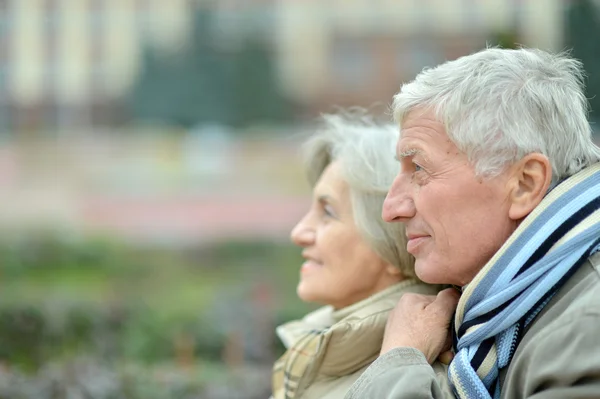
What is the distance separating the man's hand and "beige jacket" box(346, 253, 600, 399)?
0.10m

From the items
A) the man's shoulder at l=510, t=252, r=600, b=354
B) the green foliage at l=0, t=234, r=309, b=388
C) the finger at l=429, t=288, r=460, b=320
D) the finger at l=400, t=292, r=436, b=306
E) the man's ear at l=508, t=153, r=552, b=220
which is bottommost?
the green foliage at l=0, t=234, r=309, b=388

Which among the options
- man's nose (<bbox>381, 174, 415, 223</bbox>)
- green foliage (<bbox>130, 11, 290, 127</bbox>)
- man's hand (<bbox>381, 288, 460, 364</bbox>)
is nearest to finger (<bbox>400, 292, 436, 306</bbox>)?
man's hand (<bbox>381, 288, 460, 364</bbox>)

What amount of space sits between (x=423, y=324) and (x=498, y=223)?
340mm

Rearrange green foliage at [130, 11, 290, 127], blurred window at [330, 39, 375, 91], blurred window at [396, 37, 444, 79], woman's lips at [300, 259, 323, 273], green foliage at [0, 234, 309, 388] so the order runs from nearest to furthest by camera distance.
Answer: woman's lips at [300, 259, 323, 273] < green foliage at [0, 234, 309, 388] < green foliage at [130, 11, 290, 127] < blurred window at [396, 37, 444, 79] < blurred window at [330, 39, 375, 91]

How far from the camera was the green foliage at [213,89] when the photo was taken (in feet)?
56.7

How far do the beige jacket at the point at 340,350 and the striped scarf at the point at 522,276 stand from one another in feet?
1.51

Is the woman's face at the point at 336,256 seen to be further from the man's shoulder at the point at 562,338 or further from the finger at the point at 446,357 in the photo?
the man's shoulder at the point at 562,338

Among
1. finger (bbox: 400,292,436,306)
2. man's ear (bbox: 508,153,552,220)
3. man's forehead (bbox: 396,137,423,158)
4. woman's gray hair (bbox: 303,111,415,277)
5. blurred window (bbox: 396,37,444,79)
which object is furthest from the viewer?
blurred window (bbox: 396,37,444,79)

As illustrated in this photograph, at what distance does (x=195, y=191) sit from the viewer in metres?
14.6

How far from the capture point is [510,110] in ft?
6.47

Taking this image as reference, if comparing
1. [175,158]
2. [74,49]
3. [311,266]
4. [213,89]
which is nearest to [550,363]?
[311,266]

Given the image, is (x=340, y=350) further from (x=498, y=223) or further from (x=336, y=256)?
(x=498, y=223)

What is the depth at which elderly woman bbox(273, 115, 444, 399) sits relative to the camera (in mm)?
2447

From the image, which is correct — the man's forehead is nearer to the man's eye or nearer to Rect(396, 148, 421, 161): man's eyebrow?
Rect(396, 148, 421, 161): man's eyebrow
